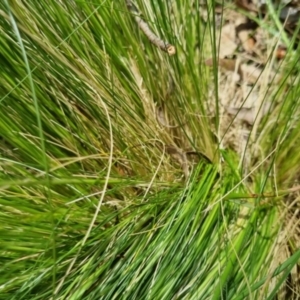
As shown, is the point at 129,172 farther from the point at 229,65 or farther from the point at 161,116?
the point at 229,65

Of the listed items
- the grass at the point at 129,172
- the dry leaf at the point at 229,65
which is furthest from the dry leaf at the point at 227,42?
the grass at the point at 129,172

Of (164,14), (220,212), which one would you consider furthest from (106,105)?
(220,212)

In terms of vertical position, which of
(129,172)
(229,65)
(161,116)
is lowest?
(129,172)

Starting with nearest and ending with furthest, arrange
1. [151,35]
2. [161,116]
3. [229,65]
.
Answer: [151,35] → [161,116] → [229,65]

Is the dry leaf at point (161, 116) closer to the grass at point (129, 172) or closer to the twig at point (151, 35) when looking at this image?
the grass at point (129, 172)

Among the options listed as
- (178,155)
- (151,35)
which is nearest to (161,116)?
(178,155)

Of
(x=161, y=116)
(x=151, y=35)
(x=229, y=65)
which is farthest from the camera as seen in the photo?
(x=229, y=65)

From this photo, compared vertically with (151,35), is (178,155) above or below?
below
